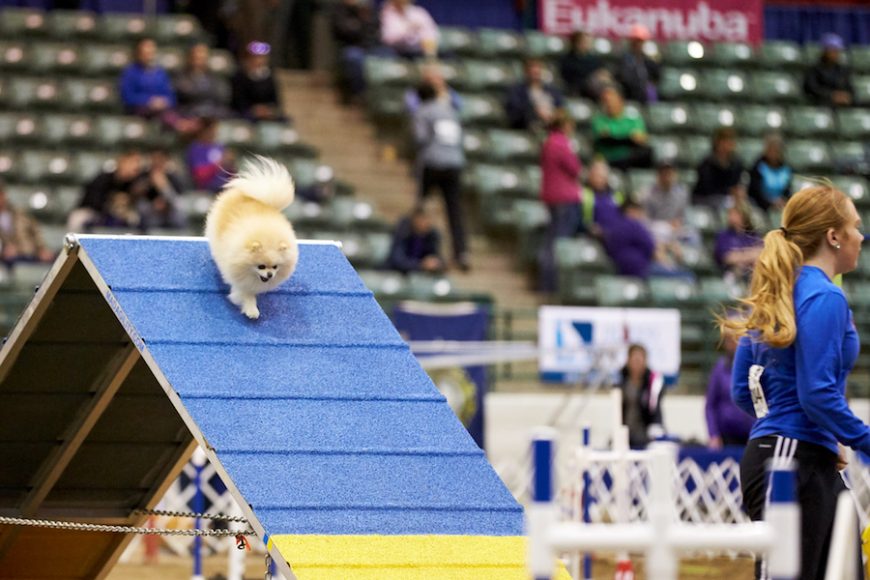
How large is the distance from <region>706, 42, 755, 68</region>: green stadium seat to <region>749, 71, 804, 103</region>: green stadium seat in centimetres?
25

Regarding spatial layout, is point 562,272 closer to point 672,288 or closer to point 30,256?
point 672,288

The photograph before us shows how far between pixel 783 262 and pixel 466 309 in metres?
6.49

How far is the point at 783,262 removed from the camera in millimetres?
3785

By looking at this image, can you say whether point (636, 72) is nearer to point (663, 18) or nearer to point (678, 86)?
point (678, 86)

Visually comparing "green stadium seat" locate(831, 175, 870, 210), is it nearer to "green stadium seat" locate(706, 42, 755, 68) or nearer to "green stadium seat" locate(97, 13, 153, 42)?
"green stadium seat" locate(706, 42, 755, 68)

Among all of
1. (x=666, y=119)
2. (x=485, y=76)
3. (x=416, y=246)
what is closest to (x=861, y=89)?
(x=666, y=119)

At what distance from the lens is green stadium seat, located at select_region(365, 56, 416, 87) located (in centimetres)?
1368

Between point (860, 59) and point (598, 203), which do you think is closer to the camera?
point (598, 203)

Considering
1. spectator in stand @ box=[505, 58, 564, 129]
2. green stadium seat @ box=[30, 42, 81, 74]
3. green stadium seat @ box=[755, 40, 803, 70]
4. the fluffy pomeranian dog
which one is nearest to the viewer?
the fluffy pomeranian dog

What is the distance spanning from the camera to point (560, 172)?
1212 centimetres

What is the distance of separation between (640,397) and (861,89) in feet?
24.4

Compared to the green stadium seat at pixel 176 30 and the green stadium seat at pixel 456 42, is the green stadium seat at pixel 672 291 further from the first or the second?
the green stadium seat at pixel 176 30

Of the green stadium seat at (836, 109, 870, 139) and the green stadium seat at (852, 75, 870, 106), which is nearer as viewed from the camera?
the green stadium seat at (836, 109, 870, 139)

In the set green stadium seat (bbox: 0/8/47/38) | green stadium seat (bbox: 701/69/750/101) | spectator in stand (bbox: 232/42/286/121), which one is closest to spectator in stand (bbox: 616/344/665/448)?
spectator in stand (bbox: 232/42/286/121)
